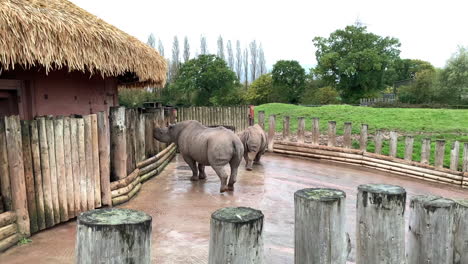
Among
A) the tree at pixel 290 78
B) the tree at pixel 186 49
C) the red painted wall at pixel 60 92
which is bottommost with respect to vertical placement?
the red painted wall at pixel 60 92

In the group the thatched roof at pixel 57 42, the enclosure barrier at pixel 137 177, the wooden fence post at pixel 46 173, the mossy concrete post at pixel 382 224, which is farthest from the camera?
the enclosure barrier at pixel 137 177

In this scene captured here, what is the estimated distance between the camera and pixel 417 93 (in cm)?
3559

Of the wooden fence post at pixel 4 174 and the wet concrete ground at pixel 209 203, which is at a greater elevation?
the wooden fence post at pixel 4 174

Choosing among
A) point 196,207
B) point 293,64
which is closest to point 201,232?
point 196,207

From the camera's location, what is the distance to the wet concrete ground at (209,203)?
12.7 ft

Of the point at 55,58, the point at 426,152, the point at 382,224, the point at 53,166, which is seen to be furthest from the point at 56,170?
the point at 426,152

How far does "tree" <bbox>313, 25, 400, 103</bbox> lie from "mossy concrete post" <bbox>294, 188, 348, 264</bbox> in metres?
39.4

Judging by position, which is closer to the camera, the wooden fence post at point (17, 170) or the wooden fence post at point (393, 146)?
the wooden fence post at point (17, 170)

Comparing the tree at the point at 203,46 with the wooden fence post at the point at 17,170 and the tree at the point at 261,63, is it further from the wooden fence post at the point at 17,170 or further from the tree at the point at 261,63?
the wooden fence post at the point at 17,170

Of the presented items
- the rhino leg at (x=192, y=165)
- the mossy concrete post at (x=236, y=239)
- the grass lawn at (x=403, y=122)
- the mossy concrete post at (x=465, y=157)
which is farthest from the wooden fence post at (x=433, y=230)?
the grass lawn at (x=403, y=122)

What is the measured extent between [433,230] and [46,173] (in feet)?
13.0

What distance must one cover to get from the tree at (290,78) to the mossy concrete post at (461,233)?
3808 centimetres

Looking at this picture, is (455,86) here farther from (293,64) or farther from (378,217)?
(378,217)

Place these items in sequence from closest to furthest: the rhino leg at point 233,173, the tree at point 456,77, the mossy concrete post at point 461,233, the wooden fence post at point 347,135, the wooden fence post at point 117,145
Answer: the mossy concrete post at point 461,233
the wooden fence post at point 117,145
the rhino leg at point 233,173
the wooden fence post at point 347,135
the tree at point 456,77
